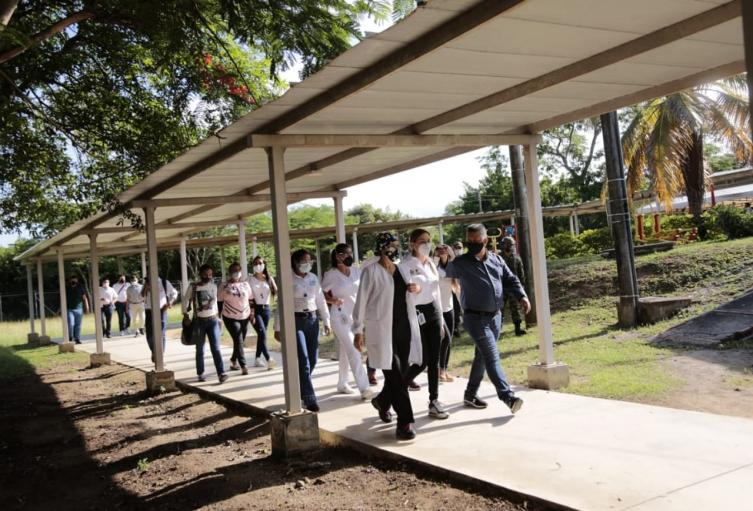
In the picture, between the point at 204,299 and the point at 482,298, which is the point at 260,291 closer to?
the point at 204,299

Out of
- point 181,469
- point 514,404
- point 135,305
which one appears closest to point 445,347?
point 514,404

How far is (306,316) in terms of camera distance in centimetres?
774

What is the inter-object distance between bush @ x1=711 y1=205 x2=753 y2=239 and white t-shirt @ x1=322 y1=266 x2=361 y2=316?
11.4 meters

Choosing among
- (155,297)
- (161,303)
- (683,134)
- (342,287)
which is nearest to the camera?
(342,287)

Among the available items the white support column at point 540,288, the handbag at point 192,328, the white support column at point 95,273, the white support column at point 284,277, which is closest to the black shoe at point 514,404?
the white support column at point 540,288

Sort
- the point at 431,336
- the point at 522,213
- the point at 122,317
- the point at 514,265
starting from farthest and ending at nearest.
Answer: the point at 122,317
the point at 514,265
the point at 522,213
the point at 431,336

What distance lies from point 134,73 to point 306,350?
5.10 meters

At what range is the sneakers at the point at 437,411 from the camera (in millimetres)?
6812

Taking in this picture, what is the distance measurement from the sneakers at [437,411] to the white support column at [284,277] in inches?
50.6

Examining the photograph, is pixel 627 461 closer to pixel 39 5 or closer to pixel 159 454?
pixel 159 454

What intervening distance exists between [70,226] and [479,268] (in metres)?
9.36

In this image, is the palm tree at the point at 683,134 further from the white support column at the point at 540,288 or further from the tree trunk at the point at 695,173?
the white support column at the point at 540,288

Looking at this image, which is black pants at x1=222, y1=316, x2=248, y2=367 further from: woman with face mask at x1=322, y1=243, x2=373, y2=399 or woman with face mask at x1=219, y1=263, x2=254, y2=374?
woman with face mask at x1=322, y1=243, x2=373, y2=399

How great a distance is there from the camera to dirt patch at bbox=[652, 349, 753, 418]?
277 inches
